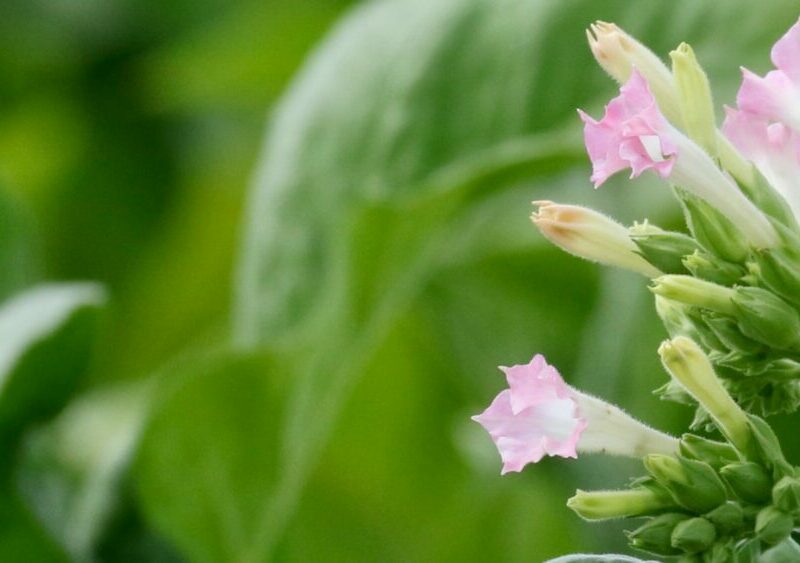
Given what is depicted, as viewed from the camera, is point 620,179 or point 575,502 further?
point 620,179

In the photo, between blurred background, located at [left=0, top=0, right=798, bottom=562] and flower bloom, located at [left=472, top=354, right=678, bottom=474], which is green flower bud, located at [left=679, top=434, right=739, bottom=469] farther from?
blurred background, located at [left=0, top=0, right=798, bottom=562]

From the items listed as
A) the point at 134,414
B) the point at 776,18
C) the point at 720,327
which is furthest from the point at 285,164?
the point at 720,327

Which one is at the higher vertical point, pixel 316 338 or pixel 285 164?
pixel 285 164

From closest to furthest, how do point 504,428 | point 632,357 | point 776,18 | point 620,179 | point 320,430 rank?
point 504,428 < point 320,430 < point 776,18 < point 632,357 < point 620,179

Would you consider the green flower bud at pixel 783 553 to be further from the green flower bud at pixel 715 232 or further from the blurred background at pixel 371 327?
the blurred background at pixel 371 327

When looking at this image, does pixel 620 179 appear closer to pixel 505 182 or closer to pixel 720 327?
pixel 505 182

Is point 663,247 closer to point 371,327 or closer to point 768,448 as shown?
point 768,448
